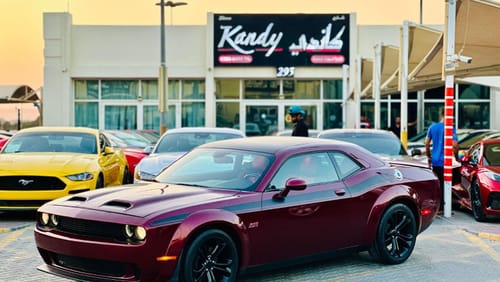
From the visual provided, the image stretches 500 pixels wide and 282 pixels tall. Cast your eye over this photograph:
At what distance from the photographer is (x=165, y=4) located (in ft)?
84.2

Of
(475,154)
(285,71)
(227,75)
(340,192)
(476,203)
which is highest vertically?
(285,71)

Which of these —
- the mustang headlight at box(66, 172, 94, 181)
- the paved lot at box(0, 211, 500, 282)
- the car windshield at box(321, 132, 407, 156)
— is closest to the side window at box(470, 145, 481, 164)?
the car windshield at box(321, 132, 407, 156)

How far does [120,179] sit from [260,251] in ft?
24.2

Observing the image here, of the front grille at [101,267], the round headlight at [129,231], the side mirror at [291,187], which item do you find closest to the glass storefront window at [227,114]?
the side mirror at [291,187]

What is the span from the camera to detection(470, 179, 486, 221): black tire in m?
11.2

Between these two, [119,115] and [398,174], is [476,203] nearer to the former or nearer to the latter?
[398,174]

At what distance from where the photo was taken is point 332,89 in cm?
3178

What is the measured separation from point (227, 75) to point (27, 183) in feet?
69.0

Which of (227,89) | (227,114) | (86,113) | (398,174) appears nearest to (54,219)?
(398,174)

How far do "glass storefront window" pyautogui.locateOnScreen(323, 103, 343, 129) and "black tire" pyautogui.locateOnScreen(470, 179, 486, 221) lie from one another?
66.9 ft

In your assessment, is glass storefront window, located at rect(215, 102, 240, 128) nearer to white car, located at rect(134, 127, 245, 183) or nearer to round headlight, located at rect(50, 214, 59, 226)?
white car, located at rect(134, 127, 245, 183)

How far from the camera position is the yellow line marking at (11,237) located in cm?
882

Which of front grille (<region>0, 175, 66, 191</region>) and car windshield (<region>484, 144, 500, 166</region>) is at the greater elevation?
car windshield (<region>484, 144, 500, 166</region>)

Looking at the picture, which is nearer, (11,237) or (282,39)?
(11,237)
